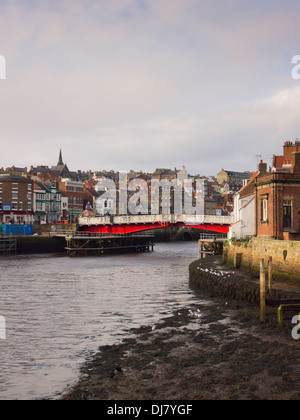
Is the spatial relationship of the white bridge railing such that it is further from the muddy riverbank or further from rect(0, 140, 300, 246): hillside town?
the muddy riverbank

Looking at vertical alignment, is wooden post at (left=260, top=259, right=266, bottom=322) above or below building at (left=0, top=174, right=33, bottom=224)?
below

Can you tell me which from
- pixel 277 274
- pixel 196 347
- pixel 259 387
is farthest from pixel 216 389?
pixel 277 274

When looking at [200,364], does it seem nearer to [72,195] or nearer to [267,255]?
[267,255]

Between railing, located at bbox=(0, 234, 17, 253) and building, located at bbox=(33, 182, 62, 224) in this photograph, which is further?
building, located at bbox=(33, 182, 62, 224)

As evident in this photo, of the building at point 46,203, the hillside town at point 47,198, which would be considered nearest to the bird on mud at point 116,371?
the hillside town at point 47,198

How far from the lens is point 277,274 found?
99.6 ft

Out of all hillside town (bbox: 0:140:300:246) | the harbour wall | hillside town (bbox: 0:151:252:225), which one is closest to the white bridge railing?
hillside town (bbox: 0:140:300:246)

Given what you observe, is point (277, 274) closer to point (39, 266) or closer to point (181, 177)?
point (39, 266)

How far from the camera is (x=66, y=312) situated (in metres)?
29.4

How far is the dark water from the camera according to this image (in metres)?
18.0

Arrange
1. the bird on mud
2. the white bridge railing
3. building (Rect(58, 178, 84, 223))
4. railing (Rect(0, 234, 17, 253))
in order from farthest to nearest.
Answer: building (Rect(58, 178, 84, 223)) → railing (Rect(0, 234, 17, 253)) → the white bridge railing → the bird on mud

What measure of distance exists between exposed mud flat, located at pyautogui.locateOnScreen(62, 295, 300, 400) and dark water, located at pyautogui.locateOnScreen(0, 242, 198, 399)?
4.27 feet

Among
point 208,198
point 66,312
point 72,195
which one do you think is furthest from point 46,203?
point 66,312

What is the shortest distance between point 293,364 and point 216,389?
12.1ft
